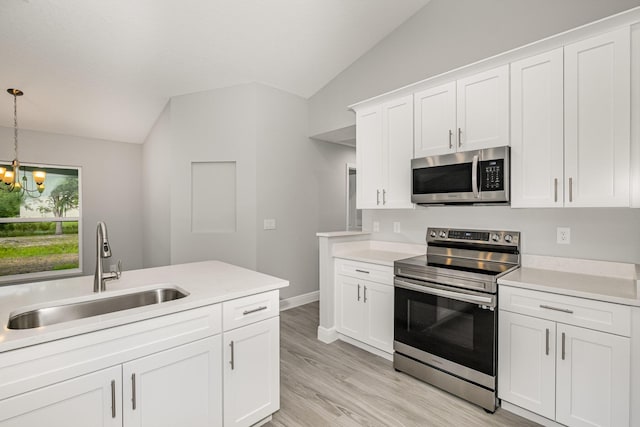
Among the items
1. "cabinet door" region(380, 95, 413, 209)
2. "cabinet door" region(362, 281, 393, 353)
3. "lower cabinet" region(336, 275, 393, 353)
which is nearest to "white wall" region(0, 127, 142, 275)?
"lower cabinet" region(336, 275, 393, 353)

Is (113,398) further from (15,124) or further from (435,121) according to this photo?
(15,124)

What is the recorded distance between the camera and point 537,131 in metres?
2.15

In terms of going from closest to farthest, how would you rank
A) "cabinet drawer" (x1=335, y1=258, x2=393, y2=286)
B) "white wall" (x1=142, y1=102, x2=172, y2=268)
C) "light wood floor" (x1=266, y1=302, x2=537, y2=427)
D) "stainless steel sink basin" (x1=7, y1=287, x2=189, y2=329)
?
"stainless steel sink basin" (x1=7, y1=287, x2=189, y2=329) < "light wood floor" (x1=266, y1=302, x2=537, y2=427) < "cabinet drawer" (x1=335, y1=258, x2=393, y2=286) < "white wall" (x1=142, y1=102, x2=172, y2=268)

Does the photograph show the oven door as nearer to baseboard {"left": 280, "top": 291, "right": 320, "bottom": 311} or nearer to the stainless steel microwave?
the stainless steel microwave

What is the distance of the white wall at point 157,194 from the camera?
176 inches

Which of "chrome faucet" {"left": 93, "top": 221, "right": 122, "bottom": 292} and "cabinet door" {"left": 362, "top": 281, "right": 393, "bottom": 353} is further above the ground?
"chrome faucet" {"left": 93, "top": 221, "right": 122, "bottom": 292}

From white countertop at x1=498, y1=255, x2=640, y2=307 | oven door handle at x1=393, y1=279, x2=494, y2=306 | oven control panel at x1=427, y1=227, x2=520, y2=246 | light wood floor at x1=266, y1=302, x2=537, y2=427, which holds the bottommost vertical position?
light wood floor at x1=266, y1=302, x2=537, y2=427

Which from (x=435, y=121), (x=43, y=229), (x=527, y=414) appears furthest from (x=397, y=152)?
(x=43, y=229)

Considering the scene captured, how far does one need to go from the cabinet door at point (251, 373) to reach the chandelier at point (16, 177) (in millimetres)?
3878

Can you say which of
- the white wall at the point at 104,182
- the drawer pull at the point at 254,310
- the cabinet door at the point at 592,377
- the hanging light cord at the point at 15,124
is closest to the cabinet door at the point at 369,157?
the drawer pull at the point at 254,310

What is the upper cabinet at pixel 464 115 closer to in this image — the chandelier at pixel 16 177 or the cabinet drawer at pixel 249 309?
the cabinet drawer at pixel 249 309

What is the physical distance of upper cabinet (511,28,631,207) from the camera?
1845mm

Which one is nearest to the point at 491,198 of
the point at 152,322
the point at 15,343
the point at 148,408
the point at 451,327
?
the point at 451,327

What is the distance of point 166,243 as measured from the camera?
4.43 meters
